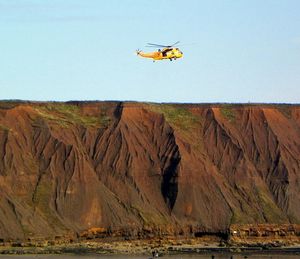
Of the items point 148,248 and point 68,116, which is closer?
point 148,248

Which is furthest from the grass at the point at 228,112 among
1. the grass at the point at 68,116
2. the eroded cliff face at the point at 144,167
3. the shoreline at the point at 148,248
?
the shoreline at the point at 148,248

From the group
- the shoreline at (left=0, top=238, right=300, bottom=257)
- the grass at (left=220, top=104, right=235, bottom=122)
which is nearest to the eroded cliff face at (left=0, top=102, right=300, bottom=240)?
the grass at (left=220, top=104, right=235, bottom=122)

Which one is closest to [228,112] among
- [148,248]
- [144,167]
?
[144,167]

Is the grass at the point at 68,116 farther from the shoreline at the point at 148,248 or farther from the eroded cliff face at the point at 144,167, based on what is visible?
the shoreline at the point at 148,248

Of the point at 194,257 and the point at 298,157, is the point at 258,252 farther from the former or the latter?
the point at 298,157

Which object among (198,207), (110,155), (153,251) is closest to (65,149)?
(110,155)

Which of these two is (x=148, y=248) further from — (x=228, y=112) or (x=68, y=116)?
(x=228, y=112)

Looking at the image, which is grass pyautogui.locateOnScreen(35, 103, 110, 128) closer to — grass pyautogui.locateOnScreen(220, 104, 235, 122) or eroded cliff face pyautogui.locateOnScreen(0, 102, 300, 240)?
eroded cliff face pyautogui.locateOnScreen(0, 102, 300, 240)
